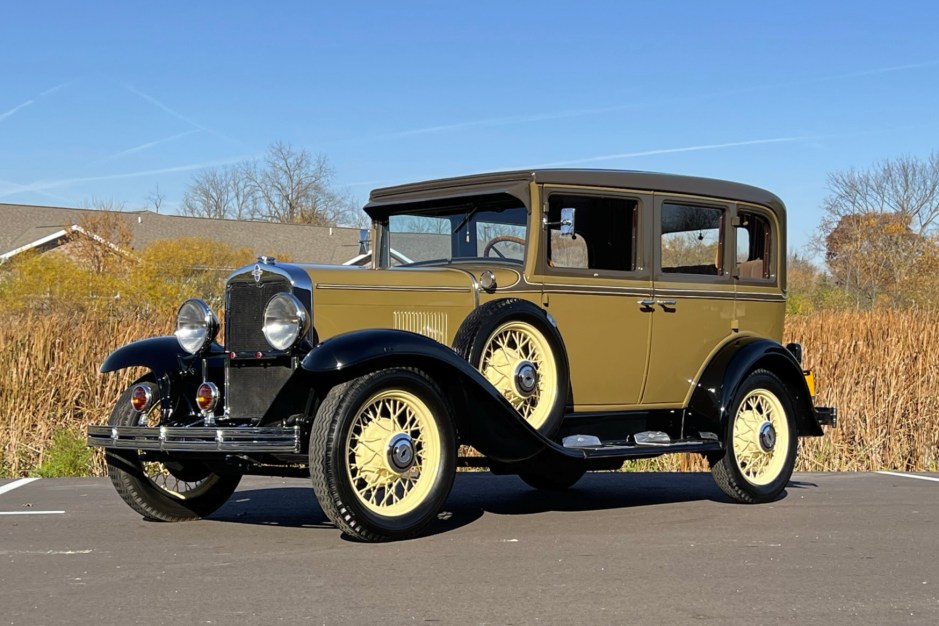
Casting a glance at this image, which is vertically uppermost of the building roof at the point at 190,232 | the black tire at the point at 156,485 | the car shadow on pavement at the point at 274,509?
the building roof at the point at 190,232

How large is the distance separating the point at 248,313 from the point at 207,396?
55 cm

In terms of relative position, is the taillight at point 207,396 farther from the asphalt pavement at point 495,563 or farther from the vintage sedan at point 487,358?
the asphalt pavement at point 495,563

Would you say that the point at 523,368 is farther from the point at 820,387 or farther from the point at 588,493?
the point at 820,387

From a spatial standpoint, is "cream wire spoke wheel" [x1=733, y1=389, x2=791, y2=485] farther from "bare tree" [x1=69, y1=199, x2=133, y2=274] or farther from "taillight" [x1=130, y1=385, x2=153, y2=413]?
"bare tree" [x1=69, y1=199, x2=133, y2=274]

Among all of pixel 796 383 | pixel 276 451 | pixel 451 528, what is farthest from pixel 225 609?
pixel 796 383

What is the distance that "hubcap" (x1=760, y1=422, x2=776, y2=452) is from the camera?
884cm

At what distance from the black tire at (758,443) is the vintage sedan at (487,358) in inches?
0.6

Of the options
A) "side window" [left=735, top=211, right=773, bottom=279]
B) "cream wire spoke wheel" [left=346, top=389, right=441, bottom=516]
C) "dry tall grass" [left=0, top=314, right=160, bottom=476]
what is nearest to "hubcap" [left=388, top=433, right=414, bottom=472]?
"cream wire spoke wheel" [left=346, top=389, right=441, bottom=516]

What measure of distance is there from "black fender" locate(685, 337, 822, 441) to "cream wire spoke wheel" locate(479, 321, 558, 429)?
5.04ft

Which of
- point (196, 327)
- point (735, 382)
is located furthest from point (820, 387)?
point (196, 327)

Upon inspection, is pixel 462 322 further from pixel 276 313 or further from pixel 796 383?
pixel 796 383

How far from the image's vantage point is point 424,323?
25.0ft

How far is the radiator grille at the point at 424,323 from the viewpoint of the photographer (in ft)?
24.7

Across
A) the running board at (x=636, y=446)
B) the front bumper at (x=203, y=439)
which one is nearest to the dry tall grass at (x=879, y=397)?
the running board at (x=636, y=446)
